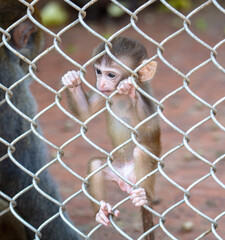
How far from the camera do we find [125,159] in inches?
108

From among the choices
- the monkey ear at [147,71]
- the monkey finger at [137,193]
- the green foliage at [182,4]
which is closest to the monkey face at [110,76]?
the monkey ear at [147,71]

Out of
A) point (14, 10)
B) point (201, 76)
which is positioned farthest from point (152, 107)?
point (201, 76)

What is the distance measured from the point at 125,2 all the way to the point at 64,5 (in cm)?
105

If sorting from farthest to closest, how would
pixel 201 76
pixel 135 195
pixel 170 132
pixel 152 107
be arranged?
pixel 201 76, pixel 170 132, pixel 152 107, pixel 135 195

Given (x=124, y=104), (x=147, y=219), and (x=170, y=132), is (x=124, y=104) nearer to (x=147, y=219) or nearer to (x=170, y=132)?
(x=147, y=219)

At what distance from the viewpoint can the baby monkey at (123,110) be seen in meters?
2.54

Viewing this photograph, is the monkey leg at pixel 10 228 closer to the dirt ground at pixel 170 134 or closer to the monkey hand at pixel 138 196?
the dirt ground at pixel 170 134

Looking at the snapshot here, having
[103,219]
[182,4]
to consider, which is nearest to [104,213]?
[103,219]

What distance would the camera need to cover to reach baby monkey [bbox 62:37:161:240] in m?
2.54

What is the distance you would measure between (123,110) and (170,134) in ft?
9.11

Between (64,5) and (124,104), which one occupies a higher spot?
(124,104)

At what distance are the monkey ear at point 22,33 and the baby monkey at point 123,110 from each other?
0.94m

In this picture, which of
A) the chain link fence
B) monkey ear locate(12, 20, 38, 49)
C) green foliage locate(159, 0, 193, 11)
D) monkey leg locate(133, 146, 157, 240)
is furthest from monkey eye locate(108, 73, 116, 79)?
green foliage locate(159, 0, 193, 11)

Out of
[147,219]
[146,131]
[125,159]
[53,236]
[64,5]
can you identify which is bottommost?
[64,5]
